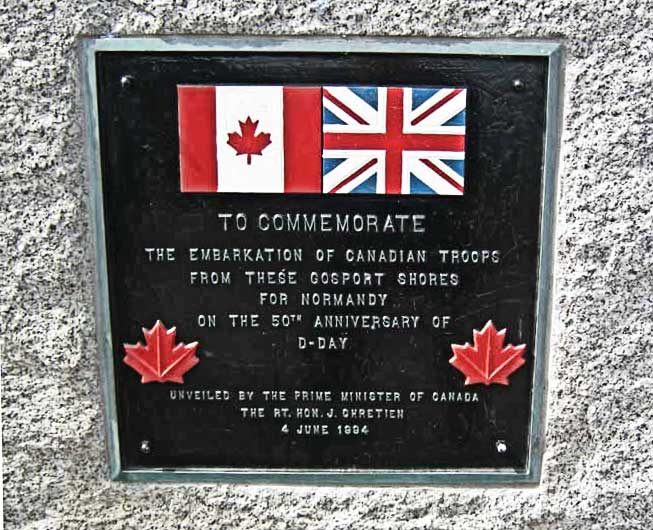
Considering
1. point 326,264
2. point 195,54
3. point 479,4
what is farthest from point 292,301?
point 479,4

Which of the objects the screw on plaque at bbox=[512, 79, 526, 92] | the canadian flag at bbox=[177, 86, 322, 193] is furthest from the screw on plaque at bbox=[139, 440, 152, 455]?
the screw on plaque at bbox=[512, 79, 526, 92]

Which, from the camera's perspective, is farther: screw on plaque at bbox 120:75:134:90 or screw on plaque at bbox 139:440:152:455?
screw on plaque at bbox 139:440:152:455

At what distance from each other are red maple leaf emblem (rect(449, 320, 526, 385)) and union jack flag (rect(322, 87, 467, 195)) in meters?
0.49

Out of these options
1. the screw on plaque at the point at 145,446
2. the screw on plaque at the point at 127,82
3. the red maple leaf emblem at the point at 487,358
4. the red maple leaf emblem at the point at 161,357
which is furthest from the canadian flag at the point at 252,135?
the screw on plaque at the point at 145,446

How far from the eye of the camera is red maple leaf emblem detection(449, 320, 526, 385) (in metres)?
1.92


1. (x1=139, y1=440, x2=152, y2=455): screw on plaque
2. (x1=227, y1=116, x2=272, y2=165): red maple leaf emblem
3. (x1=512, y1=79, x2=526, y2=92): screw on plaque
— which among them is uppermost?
(x1=512, y1=79, x2=526, y2=92): screw on plaque

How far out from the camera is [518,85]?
5.87ft

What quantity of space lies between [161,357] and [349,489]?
65cm

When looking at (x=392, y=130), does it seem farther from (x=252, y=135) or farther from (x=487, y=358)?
(x=487, y=358)

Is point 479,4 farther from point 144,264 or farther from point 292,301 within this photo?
point 144,264

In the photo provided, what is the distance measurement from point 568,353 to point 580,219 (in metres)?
0.37

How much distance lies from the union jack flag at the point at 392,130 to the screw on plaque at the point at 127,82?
48 centimetres

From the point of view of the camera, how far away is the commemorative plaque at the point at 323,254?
1.78 meters

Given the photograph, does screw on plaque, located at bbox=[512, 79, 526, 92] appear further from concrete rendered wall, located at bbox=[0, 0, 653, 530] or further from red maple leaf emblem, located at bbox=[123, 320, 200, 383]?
red maple leaf emblem, located at bbox=[123, 320, 200, 383]
